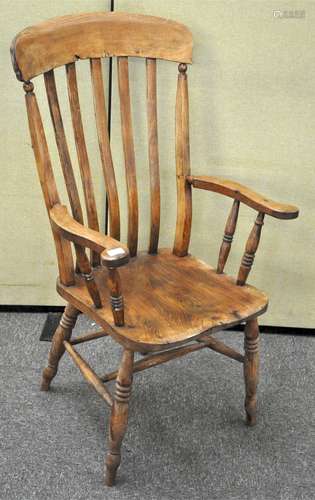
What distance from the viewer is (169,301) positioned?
1.50 meters

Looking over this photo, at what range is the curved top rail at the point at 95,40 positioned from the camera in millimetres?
1409

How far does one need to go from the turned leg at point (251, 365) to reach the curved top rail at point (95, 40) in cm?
75

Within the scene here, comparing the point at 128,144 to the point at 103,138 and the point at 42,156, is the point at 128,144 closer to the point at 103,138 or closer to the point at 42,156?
the point at 103,138

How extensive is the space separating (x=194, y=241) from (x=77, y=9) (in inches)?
31.8

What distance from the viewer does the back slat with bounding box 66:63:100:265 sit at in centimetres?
151

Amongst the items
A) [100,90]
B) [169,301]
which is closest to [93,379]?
[169,301]

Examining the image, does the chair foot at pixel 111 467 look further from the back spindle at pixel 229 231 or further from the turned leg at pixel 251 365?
the back spindle at pixel 229 231

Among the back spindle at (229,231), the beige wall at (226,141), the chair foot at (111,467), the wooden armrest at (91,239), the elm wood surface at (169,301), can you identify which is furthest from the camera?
the beige wall at (226,141)

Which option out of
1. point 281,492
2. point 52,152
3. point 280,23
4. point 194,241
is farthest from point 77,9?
point 281,492

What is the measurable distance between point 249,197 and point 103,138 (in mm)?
413

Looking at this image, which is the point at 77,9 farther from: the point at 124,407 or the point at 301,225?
the point at 124,407

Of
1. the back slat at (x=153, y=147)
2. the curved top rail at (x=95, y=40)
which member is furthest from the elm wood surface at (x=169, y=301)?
the curved top rail at (x=95, y=40)

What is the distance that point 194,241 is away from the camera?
2020 mm

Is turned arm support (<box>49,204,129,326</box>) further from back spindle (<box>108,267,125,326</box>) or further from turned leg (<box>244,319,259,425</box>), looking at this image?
turned leg (<box>244,319,259,425</box>)
